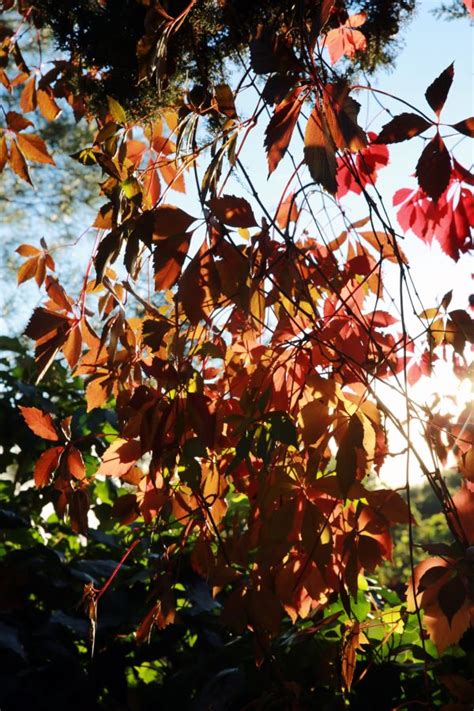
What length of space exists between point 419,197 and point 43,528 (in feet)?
4.81

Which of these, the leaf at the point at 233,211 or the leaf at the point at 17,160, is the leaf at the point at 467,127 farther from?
the leaf at the point at 17,160

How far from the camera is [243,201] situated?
2.82 ft

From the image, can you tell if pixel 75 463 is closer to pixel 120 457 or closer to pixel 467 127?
pixel 120 457

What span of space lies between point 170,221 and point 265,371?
278 millimetres

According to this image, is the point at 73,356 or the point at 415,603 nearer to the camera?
the point at 415,603

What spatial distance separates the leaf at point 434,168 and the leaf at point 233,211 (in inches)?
7.6

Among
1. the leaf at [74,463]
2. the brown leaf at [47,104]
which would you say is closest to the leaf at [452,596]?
the leaf at [74,463]

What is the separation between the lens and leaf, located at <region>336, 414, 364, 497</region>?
2.55 feet

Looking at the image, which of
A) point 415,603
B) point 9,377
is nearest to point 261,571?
point 415,603

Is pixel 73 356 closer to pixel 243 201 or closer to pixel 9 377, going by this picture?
pixel 243 201

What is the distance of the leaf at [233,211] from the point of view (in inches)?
33.5

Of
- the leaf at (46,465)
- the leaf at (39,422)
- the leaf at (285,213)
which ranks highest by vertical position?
the leaf at (285,213)

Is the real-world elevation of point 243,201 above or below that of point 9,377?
below

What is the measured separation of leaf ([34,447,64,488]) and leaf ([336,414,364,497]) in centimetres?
52
